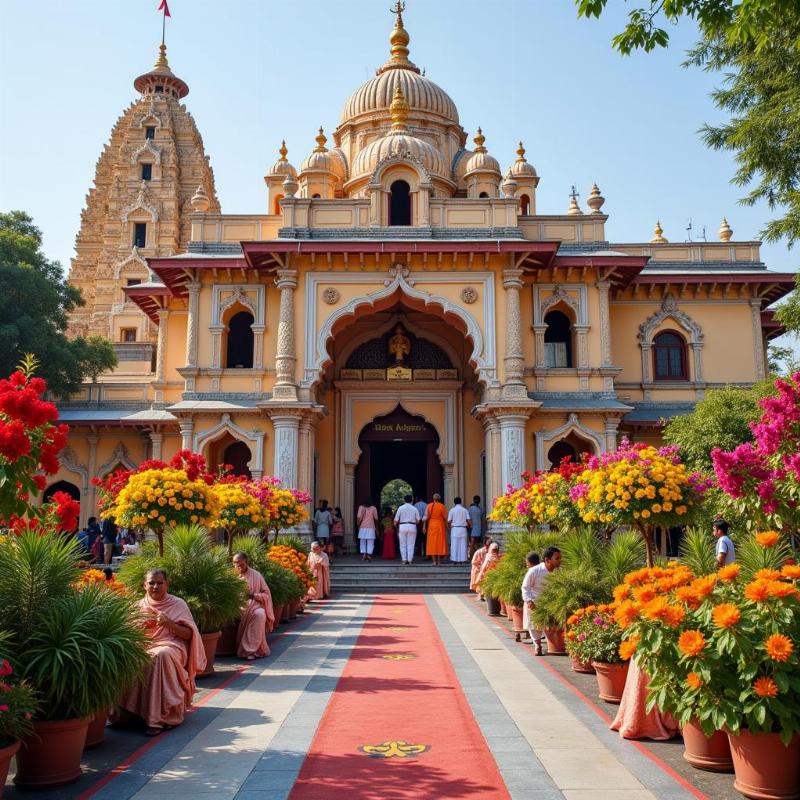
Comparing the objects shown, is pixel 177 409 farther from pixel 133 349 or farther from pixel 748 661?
pixel 748 661

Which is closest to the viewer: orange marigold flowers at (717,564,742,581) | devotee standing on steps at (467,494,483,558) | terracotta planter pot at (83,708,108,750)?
orange marigold flowers at (717,564,742,581)

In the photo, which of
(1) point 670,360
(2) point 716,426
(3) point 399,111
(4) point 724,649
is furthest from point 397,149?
(4) point 724,649

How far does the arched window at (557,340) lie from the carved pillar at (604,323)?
3.10 feet

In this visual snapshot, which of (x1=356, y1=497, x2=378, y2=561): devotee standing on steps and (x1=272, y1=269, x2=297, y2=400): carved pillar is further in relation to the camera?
(x1=356, y1=497, x2=378, y2=561): devotee standing on steps

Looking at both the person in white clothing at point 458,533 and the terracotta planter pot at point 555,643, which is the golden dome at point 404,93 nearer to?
the person in white clothing at point 458,533

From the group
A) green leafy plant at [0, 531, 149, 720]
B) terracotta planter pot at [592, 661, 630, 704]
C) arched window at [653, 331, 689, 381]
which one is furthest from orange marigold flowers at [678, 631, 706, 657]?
arched window at [653, 331, 689, 381]

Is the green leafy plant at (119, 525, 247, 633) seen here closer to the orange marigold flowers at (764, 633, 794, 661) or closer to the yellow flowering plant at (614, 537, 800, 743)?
the yellow flowering plant at (614, 537, 800, 743)

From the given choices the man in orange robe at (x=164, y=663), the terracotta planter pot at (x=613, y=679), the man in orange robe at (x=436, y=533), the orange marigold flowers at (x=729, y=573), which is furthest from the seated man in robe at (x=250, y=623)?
the man in orange robe at (x=436, y=533)

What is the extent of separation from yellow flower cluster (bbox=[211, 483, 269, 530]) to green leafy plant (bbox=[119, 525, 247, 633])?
3807 mm

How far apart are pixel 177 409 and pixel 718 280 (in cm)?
1538

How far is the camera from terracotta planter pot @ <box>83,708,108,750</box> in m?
5.99

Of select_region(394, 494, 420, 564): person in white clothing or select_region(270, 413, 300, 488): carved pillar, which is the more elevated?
select_region(270, 413, 300, 488): carved pillar

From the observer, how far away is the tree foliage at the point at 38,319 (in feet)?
77.4

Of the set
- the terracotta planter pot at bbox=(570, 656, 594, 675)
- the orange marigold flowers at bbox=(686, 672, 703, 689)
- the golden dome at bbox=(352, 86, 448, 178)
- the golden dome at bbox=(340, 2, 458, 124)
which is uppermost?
the golden dome at bbox=(340, 2, 458, 124)
